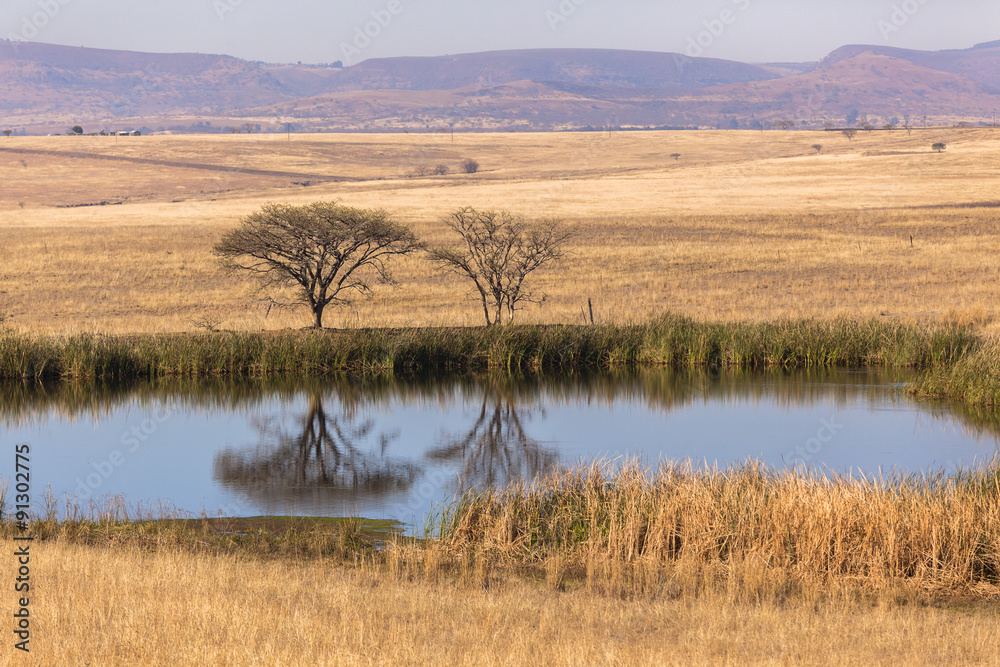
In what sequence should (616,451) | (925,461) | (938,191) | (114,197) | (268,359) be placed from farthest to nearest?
(114,197)
(938,191)
(268,359)
(616,451)
(925,461)

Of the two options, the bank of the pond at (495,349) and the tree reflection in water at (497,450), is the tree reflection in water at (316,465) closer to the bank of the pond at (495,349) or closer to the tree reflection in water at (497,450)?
the tree reflection in water at (497,450)

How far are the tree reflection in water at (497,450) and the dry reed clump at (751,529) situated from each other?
3446 mm

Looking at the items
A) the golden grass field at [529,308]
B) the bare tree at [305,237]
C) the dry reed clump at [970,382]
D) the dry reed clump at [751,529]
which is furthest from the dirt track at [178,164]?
the dry reed clump at [751,529]

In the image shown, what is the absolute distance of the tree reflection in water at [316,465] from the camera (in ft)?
56.2

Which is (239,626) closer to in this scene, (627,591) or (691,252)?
(627,591)

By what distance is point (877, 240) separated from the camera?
54.4m

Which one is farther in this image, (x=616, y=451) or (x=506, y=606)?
(x=616, y=451)

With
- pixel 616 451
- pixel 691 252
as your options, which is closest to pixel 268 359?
pixel 616 451

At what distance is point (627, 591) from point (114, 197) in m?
99.9

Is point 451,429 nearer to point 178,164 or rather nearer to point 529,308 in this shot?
point 529,308

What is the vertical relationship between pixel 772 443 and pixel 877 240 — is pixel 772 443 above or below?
below
